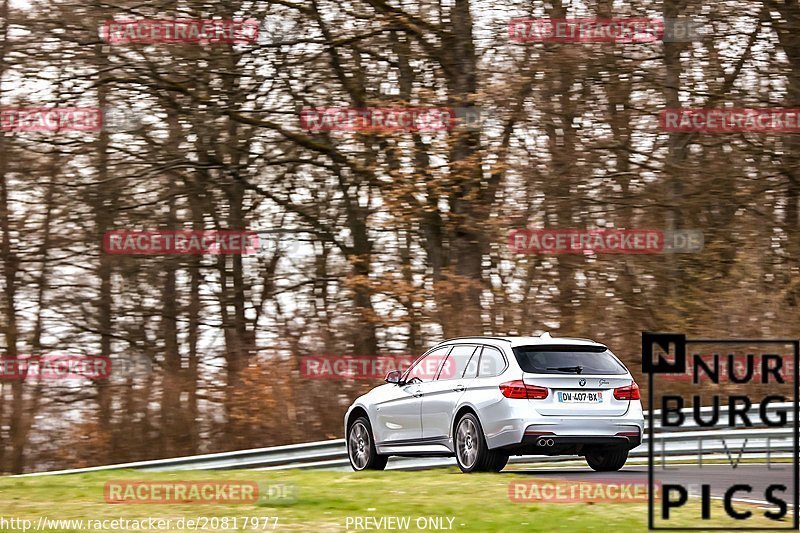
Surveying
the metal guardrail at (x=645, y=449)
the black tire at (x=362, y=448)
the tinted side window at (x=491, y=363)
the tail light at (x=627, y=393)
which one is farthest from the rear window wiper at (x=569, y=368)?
the black tire at (x=362, y=448)

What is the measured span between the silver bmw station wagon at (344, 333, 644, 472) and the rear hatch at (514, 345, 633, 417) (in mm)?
11

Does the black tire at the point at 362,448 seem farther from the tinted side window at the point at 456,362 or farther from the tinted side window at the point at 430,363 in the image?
the tinted side window at the point at 456,362

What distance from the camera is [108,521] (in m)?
9.95

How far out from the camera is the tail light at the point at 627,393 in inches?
522

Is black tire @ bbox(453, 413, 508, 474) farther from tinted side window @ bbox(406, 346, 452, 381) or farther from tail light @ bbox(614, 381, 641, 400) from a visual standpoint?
tail light @ bbox(614, 381, 641, 400)

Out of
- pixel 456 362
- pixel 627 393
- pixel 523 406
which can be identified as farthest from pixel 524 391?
pixel 456 362

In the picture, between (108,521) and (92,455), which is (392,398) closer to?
(108,521)

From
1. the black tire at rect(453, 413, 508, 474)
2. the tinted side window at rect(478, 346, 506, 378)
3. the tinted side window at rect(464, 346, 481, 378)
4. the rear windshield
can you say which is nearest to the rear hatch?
the rear windshield

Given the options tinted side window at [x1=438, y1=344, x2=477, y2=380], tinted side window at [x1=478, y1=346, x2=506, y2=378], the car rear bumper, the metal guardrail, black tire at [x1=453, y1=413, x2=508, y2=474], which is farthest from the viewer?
the metal guardrail

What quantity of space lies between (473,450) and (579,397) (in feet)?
4.37

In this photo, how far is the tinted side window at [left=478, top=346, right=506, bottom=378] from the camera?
13.5 metres

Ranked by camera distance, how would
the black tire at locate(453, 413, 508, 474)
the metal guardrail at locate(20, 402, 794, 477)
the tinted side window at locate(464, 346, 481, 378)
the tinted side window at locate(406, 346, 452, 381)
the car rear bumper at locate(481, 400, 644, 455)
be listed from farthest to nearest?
the metal guardrail at locate(20, 402, 794, 477) → the tinted side window at locate(406, 346, 452, 381) → the tinted side window at locate(464, 346, 481, 378) → the black tire at locate(453, 413, 508, 474) → the car rear bumper at locate(481, 400, 644, 455)

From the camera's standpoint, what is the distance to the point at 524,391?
42.9 feet

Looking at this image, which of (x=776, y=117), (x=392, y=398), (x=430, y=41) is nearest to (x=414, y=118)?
(x=430, y=41)
